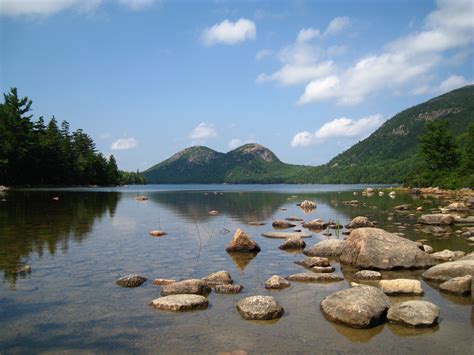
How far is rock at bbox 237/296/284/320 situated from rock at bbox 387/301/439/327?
9.20 ft

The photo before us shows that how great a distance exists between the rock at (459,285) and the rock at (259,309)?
224 inches

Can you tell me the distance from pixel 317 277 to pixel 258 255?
494 centimetres

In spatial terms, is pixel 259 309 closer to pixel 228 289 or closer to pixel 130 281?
pixel 228 289

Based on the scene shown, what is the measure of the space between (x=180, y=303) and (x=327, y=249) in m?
9.52

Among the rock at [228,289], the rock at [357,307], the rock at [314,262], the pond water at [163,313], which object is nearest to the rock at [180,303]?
the pond water at [163,313]

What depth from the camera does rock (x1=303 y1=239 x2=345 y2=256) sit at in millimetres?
17814

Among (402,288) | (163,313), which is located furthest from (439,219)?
(163,313)

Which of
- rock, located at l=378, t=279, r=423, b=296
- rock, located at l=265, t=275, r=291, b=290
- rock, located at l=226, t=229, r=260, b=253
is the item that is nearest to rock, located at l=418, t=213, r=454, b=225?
rock, located at l=226, t=229, r=260, b=253

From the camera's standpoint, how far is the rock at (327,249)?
1781 centimetres

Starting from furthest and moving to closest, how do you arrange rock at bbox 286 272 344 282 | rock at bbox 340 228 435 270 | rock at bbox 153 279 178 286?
rock at bbox 340 228 435 270, rock at bbox 286 272 344 282, rock at bbox 153 279 178 286

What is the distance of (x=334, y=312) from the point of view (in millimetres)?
9836

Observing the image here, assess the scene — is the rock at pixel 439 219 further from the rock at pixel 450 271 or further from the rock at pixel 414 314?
the rock at pixel 414 314

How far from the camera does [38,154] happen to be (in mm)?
107812

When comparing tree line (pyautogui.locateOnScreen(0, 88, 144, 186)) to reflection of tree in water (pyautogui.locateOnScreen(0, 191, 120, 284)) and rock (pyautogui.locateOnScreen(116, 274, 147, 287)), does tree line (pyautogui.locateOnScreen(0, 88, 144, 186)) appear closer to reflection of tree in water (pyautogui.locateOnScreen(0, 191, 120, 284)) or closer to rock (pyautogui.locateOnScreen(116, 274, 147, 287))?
reflection of tree in water (pyautogui.locateOnScreen(0, 191, 120, 284))
